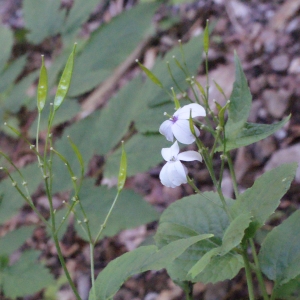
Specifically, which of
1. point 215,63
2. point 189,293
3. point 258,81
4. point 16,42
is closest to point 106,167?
point 189,293

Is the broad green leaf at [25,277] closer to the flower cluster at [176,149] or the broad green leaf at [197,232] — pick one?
the broad green leaf at [197,232]

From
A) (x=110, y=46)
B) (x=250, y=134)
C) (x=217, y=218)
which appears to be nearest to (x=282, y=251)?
(x=217, y=218)

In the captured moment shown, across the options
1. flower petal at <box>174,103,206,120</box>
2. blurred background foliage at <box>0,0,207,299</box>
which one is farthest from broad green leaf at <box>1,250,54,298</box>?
flower petal at <box>174,103,206,120</box>

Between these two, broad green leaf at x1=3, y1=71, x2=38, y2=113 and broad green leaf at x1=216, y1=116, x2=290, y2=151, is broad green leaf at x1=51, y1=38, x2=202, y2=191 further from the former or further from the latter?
broad green leaf at x1=216, y1=116, x2=290, y2=151

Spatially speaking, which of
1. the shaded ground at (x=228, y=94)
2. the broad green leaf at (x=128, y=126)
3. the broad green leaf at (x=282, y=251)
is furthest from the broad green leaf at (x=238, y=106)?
the shaded ground at (x=228, y=94)

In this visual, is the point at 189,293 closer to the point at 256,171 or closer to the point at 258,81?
the point at 256,171

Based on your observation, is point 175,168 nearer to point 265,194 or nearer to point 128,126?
point 265,194

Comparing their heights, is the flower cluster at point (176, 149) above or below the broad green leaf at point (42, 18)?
below
